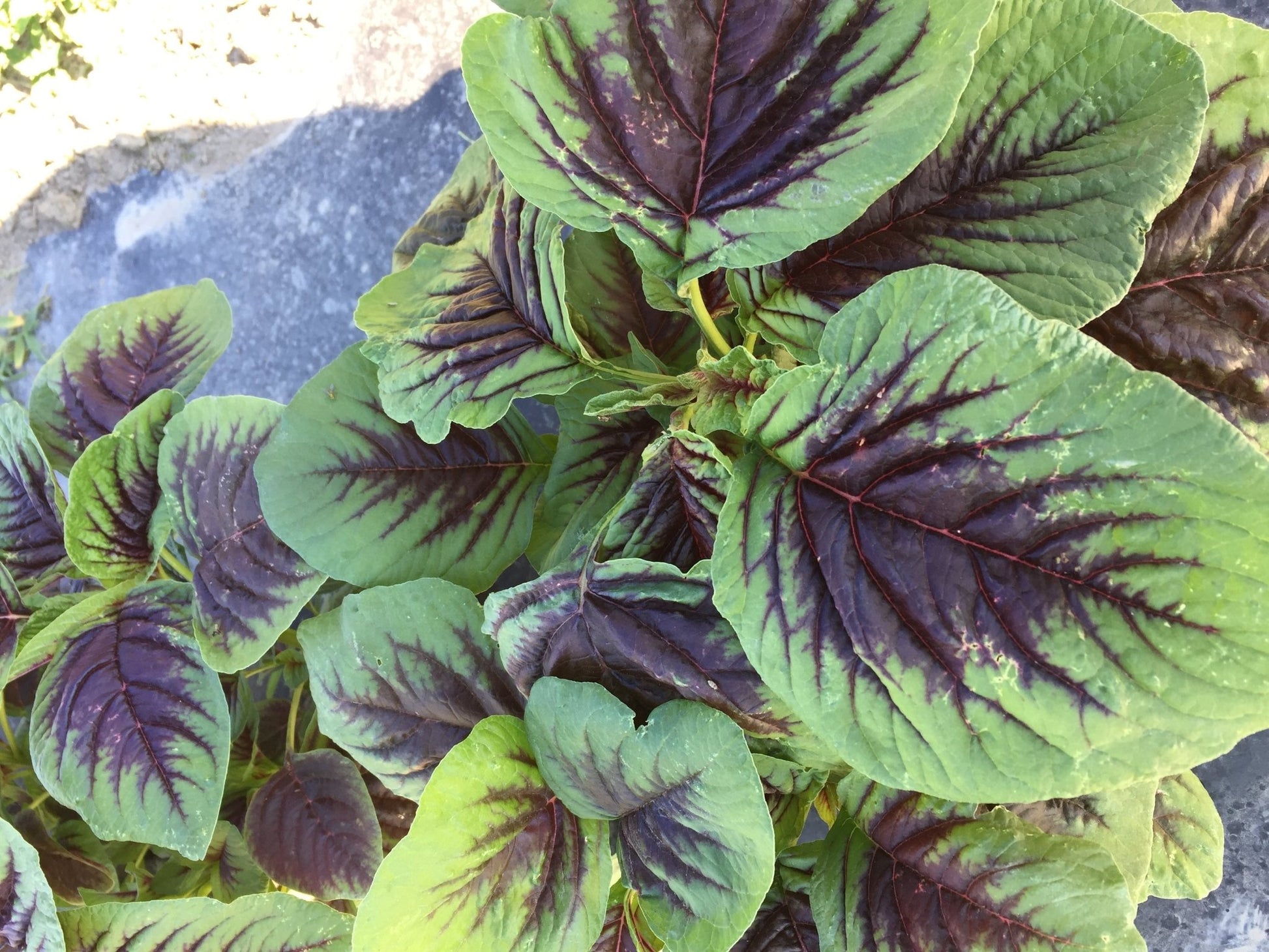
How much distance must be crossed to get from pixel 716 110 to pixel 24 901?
88cm

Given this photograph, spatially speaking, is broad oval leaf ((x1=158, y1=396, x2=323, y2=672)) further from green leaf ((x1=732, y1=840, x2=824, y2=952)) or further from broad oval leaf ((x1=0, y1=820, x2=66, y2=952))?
green leaf ((x1=732, y1=840, x2=824, y2=952))

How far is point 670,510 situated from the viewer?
2.25 ft

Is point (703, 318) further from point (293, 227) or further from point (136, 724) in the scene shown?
point (293, 227)

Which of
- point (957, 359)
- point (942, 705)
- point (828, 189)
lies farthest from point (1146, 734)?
point (828, 189)

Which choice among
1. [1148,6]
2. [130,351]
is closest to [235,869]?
[130,351]

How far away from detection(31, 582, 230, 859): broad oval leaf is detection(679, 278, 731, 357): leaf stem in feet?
1.78

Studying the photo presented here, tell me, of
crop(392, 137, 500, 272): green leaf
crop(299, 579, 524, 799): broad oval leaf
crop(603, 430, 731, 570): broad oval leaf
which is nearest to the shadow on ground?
crop(392, 137, 500, 272): green leaf

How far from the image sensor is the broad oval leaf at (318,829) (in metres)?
0.90

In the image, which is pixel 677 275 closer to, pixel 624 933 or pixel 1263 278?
pixel 1263 278

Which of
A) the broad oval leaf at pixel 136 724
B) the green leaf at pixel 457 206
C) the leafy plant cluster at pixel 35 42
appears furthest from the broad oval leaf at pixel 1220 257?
the leafy plant cluster at pixel 35 42

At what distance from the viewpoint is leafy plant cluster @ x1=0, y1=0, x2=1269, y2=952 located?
48 centimetres

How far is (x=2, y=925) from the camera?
79 cm

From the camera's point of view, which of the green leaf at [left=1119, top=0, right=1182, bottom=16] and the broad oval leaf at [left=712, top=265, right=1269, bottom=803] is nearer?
the broad oval leaf at [left=712, top=265, right=1269, bottom=803]

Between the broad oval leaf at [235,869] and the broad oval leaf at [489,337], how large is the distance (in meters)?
0.59
